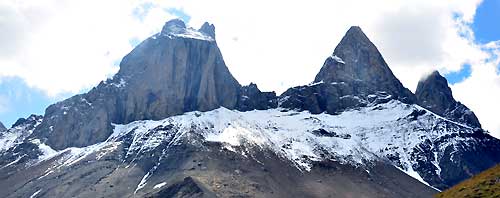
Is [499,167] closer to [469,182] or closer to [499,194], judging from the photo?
[469,182]

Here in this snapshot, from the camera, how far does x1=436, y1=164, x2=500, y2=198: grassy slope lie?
145 m

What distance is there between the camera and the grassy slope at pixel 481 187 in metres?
145

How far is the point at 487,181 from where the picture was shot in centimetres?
15150

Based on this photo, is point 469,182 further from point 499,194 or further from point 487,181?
point 499,194

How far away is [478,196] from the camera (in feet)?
473

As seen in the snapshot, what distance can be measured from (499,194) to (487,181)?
36.1 ft

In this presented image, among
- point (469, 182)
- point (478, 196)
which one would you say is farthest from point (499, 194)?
point (469, 182)

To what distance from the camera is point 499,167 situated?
158 meters

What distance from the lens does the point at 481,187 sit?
490 feet

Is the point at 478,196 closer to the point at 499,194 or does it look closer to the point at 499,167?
the point at 499,194

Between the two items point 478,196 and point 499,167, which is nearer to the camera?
point 478,196

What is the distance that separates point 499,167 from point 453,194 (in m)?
13.2

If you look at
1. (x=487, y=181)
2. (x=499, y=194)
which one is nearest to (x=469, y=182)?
(x=487, y=181)

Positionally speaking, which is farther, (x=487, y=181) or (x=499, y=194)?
(x=487, y=181)
